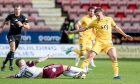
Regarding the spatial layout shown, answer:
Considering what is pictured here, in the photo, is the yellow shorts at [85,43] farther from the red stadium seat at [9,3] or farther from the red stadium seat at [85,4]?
the red stadium seat at [9,3]

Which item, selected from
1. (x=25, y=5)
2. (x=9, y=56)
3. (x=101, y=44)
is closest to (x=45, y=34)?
(x=25, y=5)

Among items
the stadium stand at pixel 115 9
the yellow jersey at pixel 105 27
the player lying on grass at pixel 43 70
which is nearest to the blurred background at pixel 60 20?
the stadium stand at pixel 115 9

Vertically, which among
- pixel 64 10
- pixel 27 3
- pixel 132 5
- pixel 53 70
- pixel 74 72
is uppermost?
pixel 27 3

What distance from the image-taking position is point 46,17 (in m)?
34.3

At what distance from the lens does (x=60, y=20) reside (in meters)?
33.9

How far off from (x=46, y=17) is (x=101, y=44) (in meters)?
19.5

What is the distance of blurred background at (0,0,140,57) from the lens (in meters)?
28.7

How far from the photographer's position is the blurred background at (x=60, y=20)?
2873 cm

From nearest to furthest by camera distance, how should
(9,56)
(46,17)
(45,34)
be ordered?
(9,56) < (45,34) < (46,17)

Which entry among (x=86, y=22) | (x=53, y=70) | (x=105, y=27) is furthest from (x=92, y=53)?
(x=86, y=22)

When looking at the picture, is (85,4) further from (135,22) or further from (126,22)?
(135,22)

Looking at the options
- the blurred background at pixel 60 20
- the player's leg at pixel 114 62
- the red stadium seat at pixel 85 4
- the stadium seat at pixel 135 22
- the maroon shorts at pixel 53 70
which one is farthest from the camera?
the red stadium seat at pixel 85 4

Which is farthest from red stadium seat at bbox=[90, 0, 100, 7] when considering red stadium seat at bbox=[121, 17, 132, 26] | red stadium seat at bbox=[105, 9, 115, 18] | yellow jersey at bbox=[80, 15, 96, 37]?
yellow jersey at bbox=[80, 15, 96, 37]

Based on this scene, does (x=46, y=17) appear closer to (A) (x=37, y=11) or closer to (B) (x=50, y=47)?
(A) (x=37, y=11)
